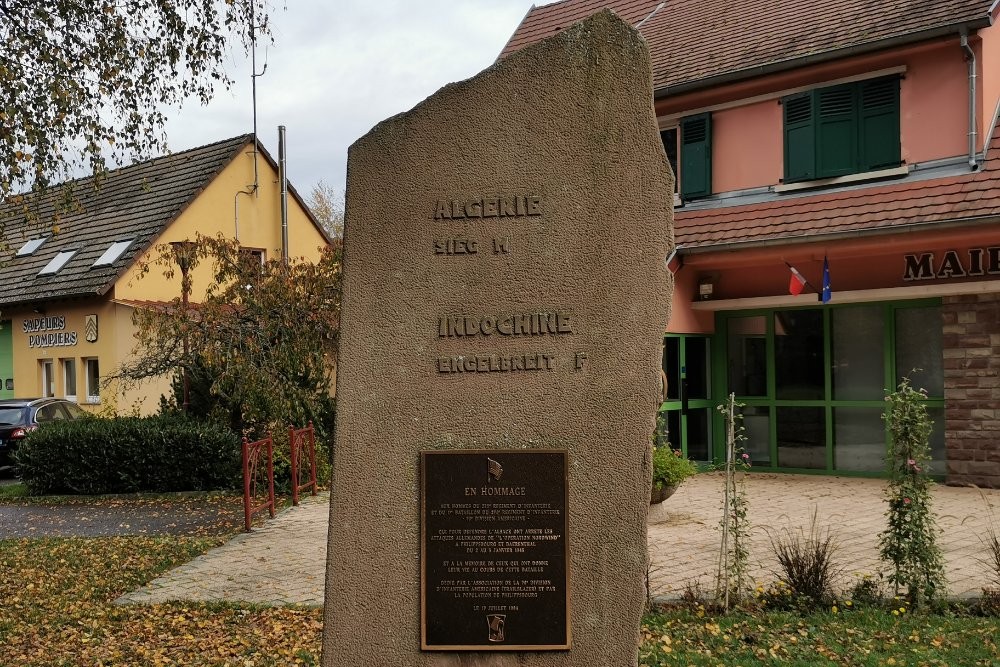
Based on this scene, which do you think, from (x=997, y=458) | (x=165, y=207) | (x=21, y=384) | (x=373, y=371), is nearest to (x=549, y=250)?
(x=373, y=371)

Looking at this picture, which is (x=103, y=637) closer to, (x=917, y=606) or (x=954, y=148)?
(x=917, y=606)

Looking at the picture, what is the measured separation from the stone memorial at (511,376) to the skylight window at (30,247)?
78.9 feet

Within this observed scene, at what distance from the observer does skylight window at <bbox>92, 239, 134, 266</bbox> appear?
71.5 feet

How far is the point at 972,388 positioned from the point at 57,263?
2046cm

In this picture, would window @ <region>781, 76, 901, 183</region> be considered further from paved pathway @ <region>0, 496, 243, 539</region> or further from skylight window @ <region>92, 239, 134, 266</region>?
skylight window @ <region>92, 239, 134, 266</region>

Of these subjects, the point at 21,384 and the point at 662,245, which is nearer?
the point at 662,245

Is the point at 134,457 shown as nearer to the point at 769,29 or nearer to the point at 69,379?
the point at 69,379

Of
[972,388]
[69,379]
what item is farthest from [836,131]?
[69,379]

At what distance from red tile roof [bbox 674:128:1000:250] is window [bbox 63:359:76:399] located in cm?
1550

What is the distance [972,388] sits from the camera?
12.3 meters

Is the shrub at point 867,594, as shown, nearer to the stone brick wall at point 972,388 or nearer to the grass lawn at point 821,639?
the grass lawn at point 821,639

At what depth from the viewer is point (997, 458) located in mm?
12047

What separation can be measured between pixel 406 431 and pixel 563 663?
1.15 meters

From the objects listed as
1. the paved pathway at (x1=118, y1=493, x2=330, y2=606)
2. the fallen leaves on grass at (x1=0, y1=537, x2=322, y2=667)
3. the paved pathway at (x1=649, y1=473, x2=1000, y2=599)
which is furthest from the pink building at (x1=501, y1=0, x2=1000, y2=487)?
the fallen leaves on grass at (x1=0, y1=537, x2=322, y2=667)
